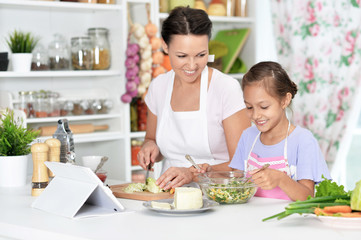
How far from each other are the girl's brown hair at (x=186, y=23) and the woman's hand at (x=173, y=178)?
1.88 feet

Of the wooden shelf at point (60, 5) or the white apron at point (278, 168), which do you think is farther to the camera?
the wooden shelf at point (60, 5)

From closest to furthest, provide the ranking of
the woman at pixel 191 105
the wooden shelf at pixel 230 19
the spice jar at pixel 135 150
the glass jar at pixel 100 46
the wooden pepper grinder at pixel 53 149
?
the wooden pepper grinder at pixel 53 149 < the woman at pixel 191 105 < the glass jar at pixel 100 46 < the spice jar at pixel 135 150 < the wooden shelf at pixel 230 19

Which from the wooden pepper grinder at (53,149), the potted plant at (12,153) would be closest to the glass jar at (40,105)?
the potted plant at (12,153)

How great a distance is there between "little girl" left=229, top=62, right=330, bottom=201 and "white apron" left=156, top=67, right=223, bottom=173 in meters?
0.34

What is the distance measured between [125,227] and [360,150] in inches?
105

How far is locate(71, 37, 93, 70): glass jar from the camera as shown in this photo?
3.60 metres

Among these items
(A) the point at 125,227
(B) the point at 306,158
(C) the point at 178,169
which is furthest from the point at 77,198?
(B) the point at 306,158

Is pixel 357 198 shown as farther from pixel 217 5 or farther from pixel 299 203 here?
pixel 217 5

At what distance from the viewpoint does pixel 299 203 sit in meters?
1.62

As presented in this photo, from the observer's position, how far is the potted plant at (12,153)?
2.43m

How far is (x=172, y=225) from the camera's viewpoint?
1.68 m

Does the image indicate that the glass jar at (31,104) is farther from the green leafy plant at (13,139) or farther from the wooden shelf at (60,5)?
the green leafy plant at (13,139)

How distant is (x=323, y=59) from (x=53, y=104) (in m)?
1.72

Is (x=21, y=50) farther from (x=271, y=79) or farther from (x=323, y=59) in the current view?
(x=323, y=59)
